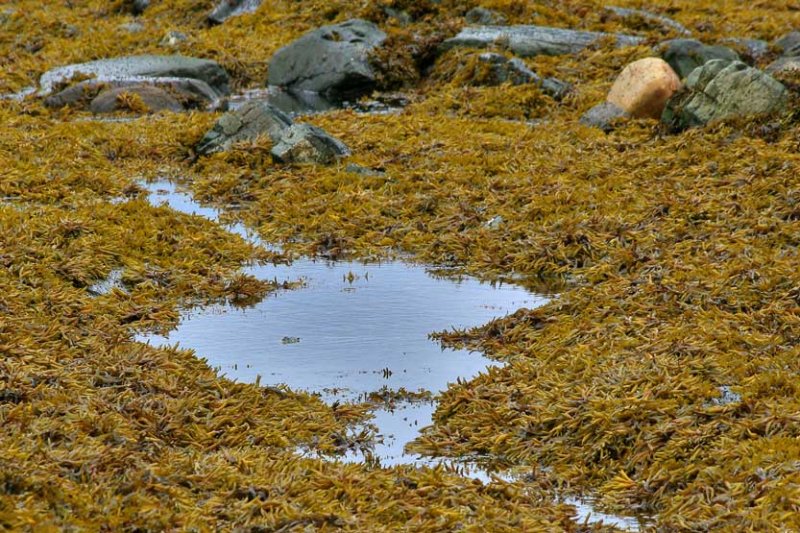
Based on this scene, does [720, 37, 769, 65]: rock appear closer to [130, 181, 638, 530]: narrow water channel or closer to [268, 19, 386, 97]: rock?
[268, 19, 386, 97]: rock

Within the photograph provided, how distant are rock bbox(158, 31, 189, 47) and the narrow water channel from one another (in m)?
14.5

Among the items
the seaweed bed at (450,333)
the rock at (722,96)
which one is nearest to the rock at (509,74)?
the seaweed bed at (450,333)

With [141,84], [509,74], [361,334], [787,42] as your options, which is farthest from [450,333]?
[787,42]

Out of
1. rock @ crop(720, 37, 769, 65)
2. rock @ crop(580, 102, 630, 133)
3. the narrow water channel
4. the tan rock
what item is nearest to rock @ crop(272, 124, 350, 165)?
the narrow water channel

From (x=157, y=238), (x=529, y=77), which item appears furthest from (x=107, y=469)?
(x=529, y=77)

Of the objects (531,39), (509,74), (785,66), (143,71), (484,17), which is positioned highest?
(785,66)

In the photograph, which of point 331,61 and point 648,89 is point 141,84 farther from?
point 648,89

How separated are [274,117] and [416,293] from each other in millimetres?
6640

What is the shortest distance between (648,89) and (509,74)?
3.60 metres

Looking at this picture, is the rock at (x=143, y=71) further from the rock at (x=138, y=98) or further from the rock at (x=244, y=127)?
the rock at (x=244, y=127)

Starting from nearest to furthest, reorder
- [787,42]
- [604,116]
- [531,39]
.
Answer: [604,116]
[531,39]
[787,42]

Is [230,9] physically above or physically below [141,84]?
below

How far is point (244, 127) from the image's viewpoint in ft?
57.9

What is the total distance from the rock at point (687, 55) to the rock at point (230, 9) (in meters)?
11.5
